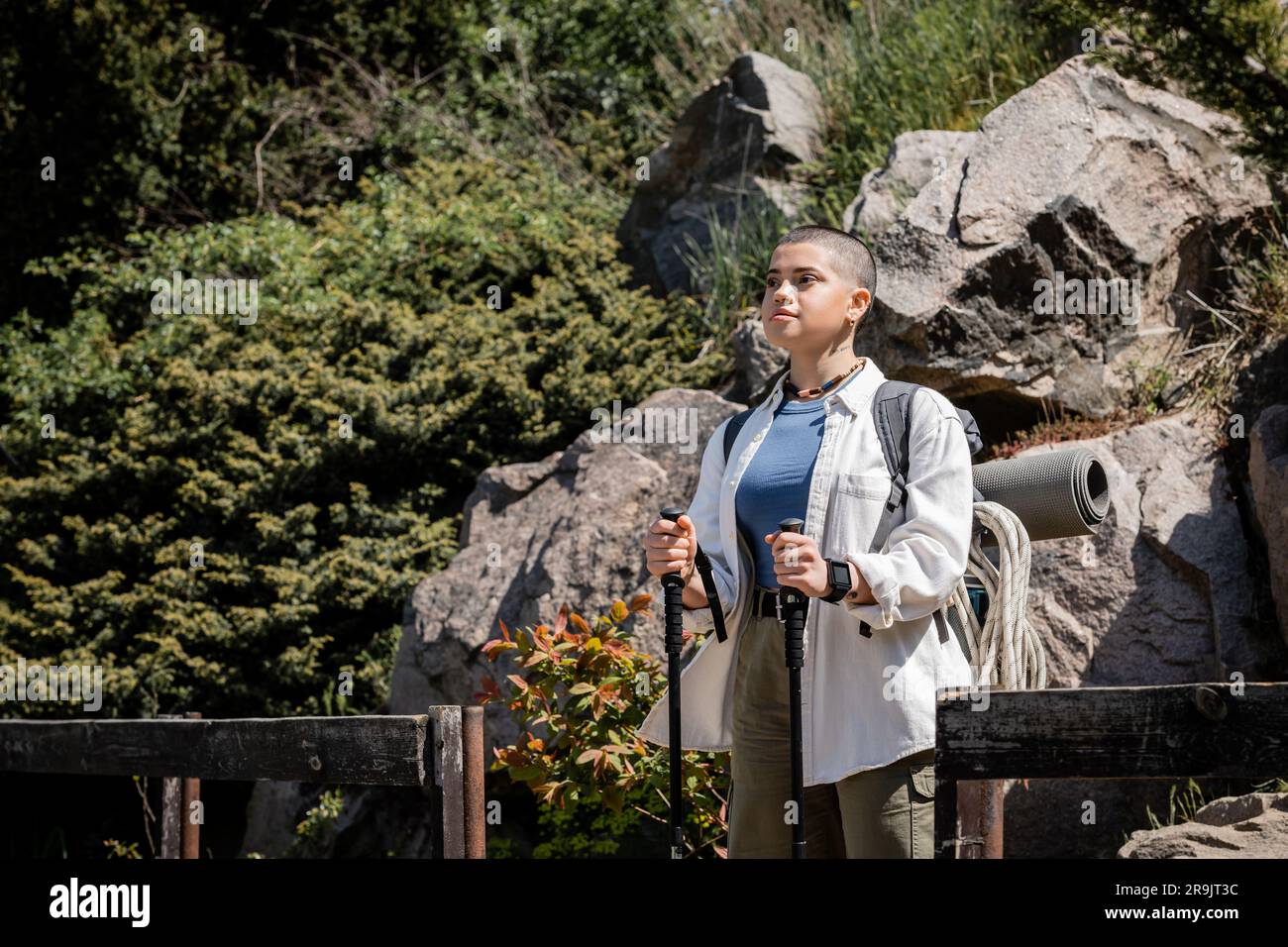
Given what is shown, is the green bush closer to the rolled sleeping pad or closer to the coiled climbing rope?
the rolled sleeping pad

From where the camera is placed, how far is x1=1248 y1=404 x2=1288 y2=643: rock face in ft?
15.6

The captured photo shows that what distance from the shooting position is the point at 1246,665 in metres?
4.90

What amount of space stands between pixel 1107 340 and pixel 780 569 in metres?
3.95

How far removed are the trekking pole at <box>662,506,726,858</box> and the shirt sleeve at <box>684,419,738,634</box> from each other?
3 cm

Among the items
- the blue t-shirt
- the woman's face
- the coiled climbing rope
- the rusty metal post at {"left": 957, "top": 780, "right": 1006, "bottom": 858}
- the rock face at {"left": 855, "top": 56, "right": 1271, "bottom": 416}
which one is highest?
the rock face at {"left": 855, "top": 56, "right": 1271, "bottom": 416}

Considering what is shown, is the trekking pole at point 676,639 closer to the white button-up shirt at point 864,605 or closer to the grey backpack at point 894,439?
the white button-up shirt at point 864,605

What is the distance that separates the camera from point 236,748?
14.0 ft

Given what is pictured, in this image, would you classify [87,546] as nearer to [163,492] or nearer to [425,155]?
[163,492]

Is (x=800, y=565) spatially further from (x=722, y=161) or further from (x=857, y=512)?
(x=722, y=161)

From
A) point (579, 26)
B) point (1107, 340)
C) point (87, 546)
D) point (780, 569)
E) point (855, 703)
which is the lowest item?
point (855, 703)

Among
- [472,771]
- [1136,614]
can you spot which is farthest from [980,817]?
[1136,614]

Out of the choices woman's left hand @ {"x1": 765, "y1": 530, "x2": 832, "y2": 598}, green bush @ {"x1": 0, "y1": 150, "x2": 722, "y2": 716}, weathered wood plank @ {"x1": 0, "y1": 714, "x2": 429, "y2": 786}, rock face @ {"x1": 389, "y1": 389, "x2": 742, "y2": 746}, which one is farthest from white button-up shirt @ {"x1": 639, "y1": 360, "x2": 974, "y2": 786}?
green bush @ {"x1": 0, "y1": 150, "x2": 722, "y2": 716}
